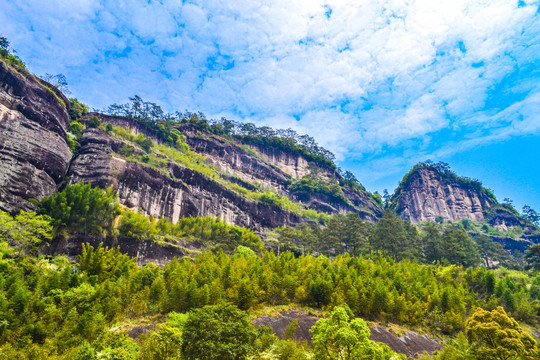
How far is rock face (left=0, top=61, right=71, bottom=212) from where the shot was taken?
31.4 metres

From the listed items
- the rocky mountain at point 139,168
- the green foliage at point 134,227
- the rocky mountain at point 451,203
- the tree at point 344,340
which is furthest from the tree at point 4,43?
the rocky mountain at point 451,203

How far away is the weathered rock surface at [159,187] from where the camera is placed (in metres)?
43.2

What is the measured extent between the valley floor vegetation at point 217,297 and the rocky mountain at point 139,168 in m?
5.64

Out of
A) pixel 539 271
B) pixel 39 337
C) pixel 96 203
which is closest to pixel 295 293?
pixel 39 337

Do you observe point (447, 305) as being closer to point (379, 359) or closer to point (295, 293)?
point (295, 293)

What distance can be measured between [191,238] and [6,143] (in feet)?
84.2

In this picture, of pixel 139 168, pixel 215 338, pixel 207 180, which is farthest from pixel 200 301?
pixel 207 180

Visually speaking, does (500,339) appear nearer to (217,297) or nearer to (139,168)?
(217,297)

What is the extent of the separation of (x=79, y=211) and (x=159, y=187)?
16.1 m

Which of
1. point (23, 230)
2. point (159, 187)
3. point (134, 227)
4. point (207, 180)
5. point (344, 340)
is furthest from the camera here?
point (207, 180)

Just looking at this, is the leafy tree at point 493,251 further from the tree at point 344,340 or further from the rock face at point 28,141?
the rock face at point 28,141

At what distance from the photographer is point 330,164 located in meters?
102

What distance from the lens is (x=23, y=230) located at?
25.6 metres

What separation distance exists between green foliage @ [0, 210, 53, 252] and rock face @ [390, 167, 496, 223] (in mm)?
98968
